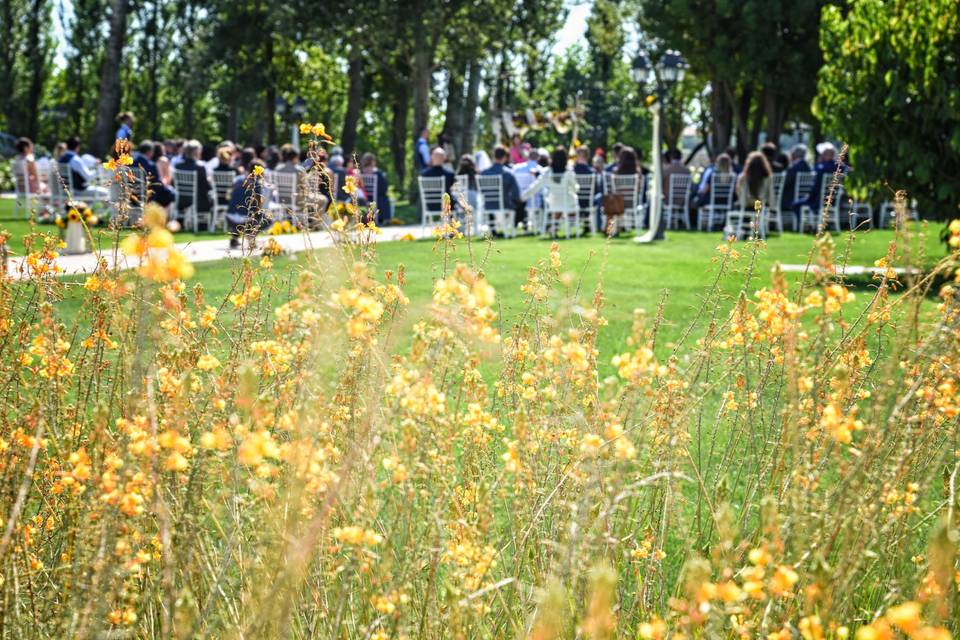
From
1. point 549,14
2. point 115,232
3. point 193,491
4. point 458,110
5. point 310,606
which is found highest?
point 549,14

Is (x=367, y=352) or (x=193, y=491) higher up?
(x=367, y=352)

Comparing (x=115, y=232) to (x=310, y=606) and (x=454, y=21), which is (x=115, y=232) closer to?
(x=310, y=606)

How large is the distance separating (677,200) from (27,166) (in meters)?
11.3

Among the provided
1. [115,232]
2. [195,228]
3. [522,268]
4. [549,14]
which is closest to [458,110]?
[549,14]

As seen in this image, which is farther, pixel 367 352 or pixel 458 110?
pixel 458 110

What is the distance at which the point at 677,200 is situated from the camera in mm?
19594

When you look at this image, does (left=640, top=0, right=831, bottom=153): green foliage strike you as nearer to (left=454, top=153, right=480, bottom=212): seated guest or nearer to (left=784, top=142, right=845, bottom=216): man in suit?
(left=784, top=142, right=845, bottom=216): man in suit

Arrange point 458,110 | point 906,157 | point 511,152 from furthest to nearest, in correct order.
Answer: point 458,110 < point 511,152 < point 906,157

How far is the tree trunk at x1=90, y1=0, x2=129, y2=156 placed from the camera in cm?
2436

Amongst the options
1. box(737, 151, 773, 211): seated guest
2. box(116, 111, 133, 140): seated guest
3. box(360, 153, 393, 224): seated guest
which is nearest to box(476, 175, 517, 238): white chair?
box(360, 153, 393, 224): seated guest

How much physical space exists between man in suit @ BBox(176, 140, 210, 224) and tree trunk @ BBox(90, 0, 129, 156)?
8210 millimetres

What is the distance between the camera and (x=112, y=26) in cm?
2448

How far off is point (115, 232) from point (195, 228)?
590 inches

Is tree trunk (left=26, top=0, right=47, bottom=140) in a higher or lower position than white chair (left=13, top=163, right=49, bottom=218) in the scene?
higher
